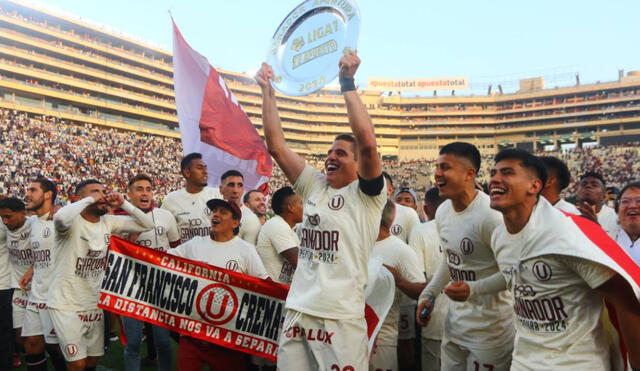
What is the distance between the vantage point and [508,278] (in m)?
2.93

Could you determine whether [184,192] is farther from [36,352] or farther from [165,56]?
[165,56]

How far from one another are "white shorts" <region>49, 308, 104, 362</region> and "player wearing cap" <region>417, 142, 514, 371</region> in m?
3.19

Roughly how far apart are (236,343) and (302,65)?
8.27 feet

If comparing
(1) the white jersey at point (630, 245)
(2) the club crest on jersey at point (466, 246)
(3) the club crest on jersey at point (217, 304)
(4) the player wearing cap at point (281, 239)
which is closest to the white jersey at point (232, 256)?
(3) the club crest on jersey at point (217, 304)

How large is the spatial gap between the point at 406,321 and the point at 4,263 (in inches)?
183

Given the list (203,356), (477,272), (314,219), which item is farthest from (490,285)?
(203,356)

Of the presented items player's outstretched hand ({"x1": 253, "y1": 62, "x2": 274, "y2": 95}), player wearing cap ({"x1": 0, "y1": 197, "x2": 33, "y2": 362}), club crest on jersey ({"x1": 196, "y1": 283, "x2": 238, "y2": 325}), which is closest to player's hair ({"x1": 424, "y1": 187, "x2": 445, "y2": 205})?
club crest on jersey ({"x1": 196, "y1": 283, "x2": 238, "y2": 325})

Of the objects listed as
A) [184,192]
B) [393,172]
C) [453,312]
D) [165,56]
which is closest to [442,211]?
[453,312]

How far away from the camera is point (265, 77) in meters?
3.81

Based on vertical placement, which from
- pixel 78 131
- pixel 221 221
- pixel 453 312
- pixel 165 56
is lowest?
pixel 453 312

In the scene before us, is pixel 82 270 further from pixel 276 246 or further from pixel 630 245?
pixel 630 245

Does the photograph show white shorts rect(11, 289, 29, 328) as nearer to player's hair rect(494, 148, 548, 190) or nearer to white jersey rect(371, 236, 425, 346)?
white jersey rect(371, 236, 425, 346)

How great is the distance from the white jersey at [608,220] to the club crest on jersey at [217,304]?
Answer: 4.09 meters

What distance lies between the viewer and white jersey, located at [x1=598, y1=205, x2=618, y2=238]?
5.65 meters
